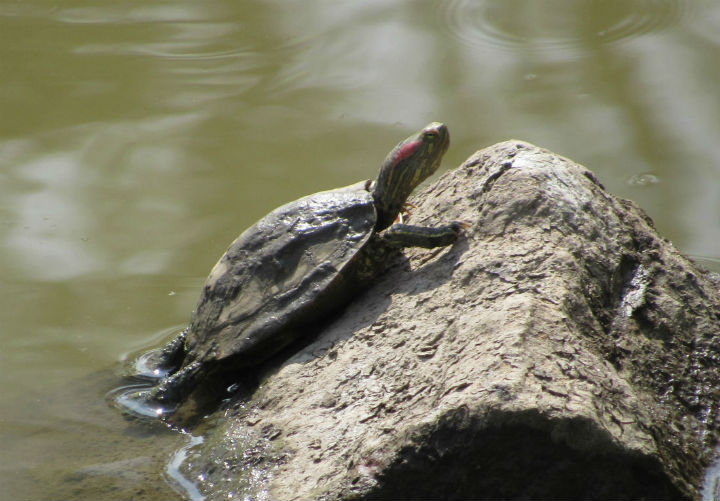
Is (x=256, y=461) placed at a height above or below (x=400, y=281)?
below

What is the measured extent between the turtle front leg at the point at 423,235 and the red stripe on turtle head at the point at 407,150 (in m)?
0.50

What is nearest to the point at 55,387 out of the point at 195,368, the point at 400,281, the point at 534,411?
the point at 195,368

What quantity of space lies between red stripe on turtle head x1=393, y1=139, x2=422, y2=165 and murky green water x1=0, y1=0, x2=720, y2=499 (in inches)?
59.8

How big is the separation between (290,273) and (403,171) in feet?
2.36

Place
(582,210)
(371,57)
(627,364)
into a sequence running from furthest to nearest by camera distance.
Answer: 1. (371,57)
2. (582,210)
3. (627,364)

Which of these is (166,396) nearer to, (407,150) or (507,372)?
(407,150)

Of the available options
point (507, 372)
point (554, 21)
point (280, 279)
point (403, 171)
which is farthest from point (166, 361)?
point (554, 21)

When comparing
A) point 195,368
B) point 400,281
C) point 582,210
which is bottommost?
point 195,368

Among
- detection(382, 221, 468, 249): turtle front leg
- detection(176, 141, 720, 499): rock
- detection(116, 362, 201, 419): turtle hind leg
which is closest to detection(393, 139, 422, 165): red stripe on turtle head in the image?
detection(176, 141, 720, 499): rock

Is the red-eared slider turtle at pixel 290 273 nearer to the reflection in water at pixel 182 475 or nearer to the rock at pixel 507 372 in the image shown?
the rock at pixel 507 372

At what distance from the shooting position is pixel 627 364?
2.50 m

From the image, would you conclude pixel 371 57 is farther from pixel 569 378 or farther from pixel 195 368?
pixel 569 378

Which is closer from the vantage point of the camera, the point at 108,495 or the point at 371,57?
the point at 108,495

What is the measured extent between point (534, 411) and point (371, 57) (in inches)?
193
